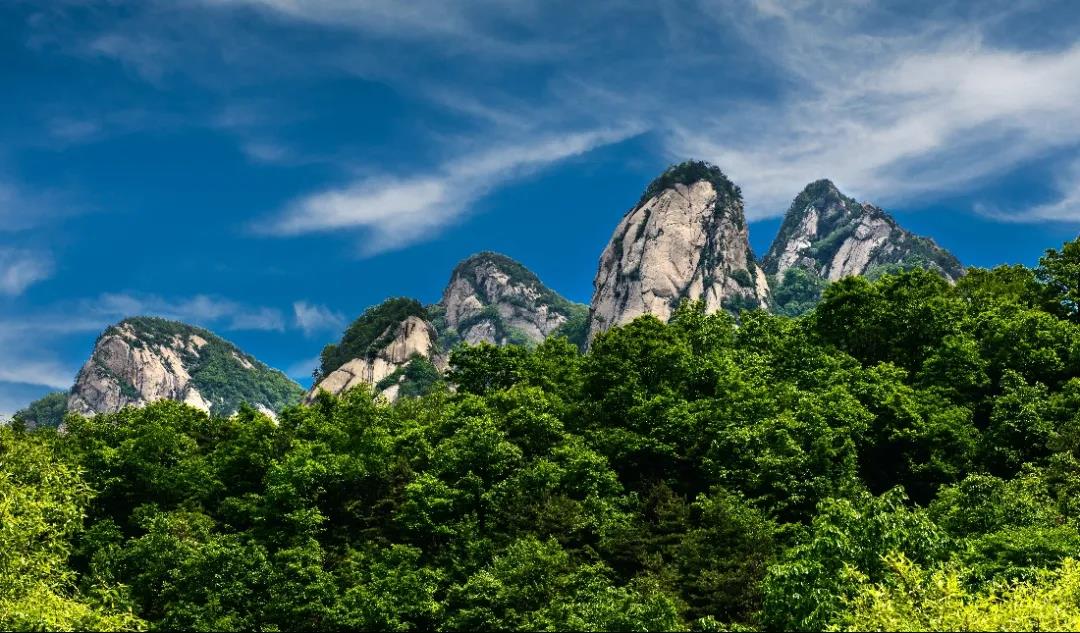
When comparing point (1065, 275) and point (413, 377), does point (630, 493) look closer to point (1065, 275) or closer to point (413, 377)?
point (1065, 275)

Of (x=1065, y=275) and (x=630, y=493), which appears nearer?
(x=630, y=493)

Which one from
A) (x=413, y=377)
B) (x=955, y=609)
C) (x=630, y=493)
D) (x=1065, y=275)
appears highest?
(x=413, y=377)

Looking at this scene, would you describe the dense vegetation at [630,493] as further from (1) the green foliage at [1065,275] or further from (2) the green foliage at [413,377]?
(2) the green foliage at [413,377]

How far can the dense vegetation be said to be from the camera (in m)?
35.8

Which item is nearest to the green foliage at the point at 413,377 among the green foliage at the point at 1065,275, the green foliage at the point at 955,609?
the green foliage at the point at 1065,275

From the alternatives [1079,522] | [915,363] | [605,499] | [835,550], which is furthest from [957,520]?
[915,363]

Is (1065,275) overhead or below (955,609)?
overhead

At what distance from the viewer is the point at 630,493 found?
56.4 meters

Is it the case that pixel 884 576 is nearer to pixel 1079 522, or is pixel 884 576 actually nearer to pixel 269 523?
pixel 1079 522

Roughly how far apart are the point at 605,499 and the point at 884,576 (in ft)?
71.7

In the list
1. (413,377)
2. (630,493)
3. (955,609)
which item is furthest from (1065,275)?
(413,377)

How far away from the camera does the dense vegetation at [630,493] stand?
118 feet

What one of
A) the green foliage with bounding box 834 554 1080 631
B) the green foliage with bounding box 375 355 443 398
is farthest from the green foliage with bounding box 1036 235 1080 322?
the green foliage with bounding box 375 355 443 398

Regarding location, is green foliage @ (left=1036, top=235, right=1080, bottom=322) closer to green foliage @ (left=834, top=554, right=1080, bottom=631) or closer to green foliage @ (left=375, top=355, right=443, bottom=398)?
green foliage @ (left=834, top=554, right=1080, bottom=631)
